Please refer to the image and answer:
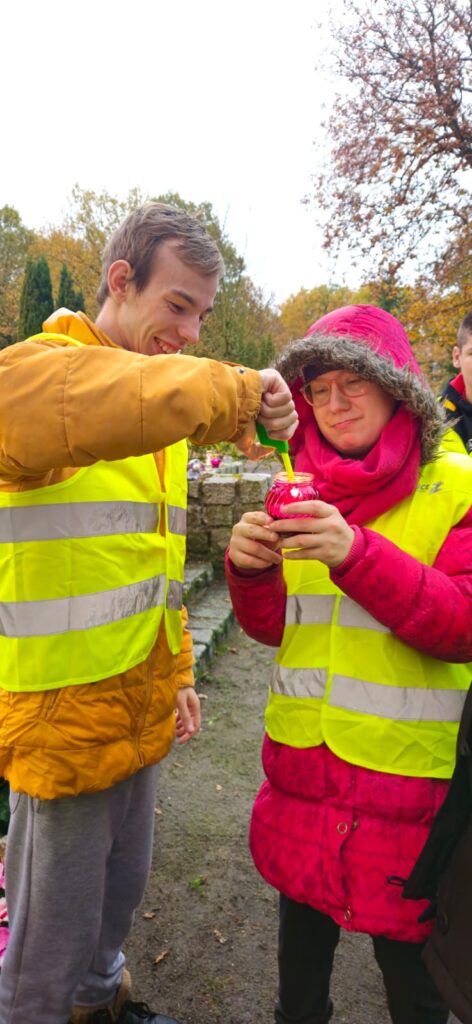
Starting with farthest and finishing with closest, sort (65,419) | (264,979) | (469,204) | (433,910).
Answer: (469,204), (264,979), (433,910), (65,419)

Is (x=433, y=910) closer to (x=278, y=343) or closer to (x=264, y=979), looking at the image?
(x=264, y=979)

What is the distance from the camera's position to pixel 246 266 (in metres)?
23.4

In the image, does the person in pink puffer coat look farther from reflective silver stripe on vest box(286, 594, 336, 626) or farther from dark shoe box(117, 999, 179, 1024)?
dark shoe box(117, 999, 179, 1024)

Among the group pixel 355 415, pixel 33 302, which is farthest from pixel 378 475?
pixel 33 302

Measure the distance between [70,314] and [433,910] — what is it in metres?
1.61

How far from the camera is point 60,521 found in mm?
1420

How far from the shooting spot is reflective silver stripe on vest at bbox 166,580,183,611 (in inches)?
70.2

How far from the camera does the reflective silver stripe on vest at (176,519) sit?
1.75 metres

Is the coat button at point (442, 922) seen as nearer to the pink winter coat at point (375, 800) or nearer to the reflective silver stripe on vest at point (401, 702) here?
the pink winter coat at point (375, 800)

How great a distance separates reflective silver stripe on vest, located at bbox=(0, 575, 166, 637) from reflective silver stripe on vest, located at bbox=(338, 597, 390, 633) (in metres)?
0.54

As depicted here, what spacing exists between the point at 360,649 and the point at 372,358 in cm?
74

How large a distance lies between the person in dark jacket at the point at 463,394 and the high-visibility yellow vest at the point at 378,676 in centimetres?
191

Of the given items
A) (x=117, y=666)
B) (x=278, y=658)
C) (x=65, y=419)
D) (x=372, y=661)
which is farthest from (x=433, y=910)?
(x=65, y=419)

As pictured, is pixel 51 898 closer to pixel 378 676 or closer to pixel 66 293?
pixel 378 676
